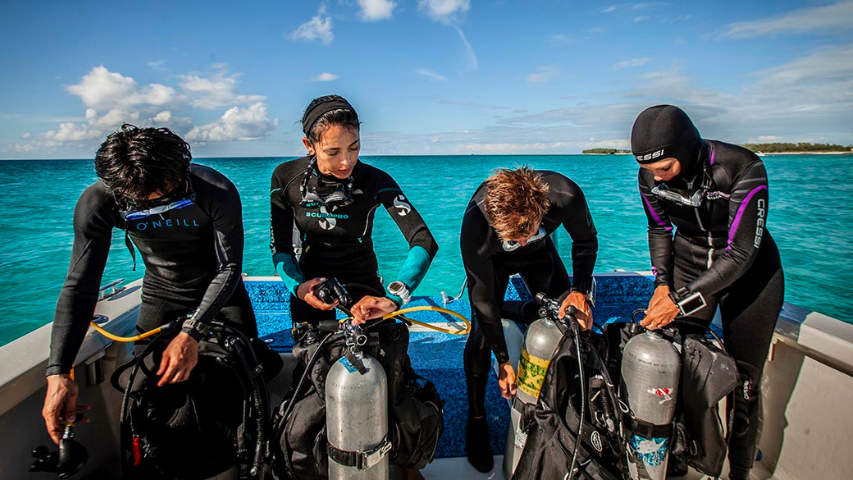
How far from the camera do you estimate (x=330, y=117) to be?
1661mm

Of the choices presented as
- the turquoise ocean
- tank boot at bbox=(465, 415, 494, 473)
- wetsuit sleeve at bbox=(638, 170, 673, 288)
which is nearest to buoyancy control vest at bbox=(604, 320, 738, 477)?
wetsuit sleeve at bbox=(638, 170, 673, 288)

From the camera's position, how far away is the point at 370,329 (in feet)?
5.11

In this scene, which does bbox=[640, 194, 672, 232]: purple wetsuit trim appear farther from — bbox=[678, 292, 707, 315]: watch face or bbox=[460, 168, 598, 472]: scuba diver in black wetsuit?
bbox=[678, 292, 707, 315]: watch face

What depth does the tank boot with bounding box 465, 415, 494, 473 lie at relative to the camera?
190cm

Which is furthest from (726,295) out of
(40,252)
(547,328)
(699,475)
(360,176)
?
(40,252)

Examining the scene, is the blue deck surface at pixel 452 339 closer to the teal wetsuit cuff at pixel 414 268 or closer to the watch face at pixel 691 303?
the teal wetsuit cuff at pixel 414 268

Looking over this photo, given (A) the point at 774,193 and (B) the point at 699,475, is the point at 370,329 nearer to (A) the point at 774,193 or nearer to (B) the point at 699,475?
(B) the point at 699,475

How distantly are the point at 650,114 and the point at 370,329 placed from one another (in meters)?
1.38

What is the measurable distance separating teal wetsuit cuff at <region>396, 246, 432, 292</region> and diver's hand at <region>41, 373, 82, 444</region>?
108cm

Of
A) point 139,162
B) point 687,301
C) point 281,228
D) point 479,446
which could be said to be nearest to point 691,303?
point 687,301

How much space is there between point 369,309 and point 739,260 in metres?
1.45

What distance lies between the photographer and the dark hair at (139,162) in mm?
1386

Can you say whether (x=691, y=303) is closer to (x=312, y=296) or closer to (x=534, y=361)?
(x=534, y=361)

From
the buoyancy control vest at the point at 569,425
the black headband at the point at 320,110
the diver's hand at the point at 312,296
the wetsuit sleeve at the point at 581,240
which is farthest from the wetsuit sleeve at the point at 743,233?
the black headband at the point at 320,110
